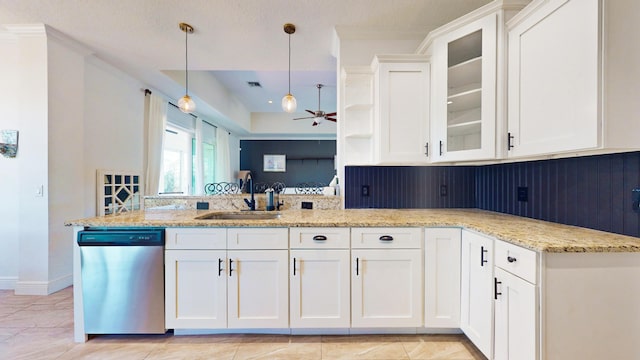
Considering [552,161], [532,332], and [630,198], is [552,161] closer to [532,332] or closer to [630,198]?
[630,198]

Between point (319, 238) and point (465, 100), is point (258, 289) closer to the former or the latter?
point (319, 238)

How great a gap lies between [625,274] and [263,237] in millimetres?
1877

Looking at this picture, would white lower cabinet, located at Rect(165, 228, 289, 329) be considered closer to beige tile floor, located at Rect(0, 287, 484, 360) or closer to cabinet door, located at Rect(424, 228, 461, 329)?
beige tile floor, located at Rect(0, 287, 484, 360)

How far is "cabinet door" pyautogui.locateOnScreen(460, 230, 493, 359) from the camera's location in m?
1.63

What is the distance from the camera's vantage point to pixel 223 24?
8.32 feet

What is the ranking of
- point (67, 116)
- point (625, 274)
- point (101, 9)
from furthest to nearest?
point (67, 116), point (101, 9), point (625, 274)

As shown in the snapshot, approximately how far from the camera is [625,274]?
1.26 metres

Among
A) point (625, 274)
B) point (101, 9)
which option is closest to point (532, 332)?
point (625, 274)

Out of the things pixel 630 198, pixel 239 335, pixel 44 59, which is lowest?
pixel 239 335

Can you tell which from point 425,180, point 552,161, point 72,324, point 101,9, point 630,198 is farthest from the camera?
point 425,180

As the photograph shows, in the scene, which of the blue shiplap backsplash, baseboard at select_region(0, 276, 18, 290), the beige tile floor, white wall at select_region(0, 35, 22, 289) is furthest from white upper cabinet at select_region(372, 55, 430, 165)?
baseboard at select_region(0, 276, 18, 290)

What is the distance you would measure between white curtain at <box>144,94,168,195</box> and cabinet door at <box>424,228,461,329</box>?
3907mm

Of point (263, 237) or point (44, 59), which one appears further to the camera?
point (44, 59)

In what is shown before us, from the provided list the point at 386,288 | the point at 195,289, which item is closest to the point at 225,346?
the point at 195,289
